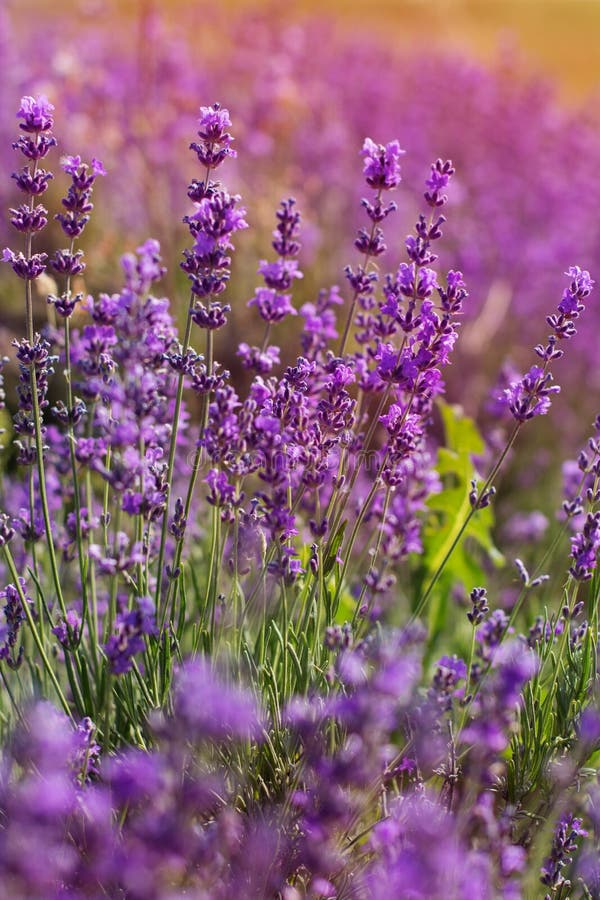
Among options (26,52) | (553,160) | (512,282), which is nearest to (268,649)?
(512,282)

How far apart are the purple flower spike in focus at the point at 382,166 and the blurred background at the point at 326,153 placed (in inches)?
94.9

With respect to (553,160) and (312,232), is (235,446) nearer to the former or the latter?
(312,232)

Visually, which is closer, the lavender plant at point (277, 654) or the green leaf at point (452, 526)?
the lavender plant at point (277, 654)

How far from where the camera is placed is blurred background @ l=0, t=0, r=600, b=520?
18.5 feet

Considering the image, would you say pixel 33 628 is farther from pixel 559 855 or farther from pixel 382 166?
pixel 382 166

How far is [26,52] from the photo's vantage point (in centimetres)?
891

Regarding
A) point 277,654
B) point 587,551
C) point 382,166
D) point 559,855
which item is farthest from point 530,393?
point 559,855

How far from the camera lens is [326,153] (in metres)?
7.19

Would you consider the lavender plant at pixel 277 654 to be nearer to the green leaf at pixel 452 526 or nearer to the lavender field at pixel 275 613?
the lavender field at pixel 275 613

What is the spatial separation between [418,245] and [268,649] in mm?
932

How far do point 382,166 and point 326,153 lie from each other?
544 centimetres

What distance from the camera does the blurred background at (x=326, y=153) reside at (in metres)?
5.64

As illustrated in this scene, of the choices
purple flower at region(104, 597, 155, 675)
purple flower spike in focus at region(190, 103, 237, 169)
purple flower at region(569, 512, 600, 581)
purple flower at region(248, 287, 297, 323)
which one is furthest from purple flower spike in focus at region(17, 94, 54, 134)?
purple flower at region(569, 512, 600, 581)

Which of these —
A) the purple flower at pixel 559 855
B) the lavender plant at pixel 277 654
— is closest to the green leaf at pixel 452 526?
the lavender plant at pixel 277 654
